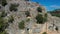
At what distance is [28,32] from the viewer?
110 feet

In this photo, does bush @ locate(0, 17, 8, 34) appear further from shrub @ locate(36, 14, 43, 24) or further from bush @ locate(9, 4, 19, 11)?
shrub @ locate(36, 14, 43, 24)

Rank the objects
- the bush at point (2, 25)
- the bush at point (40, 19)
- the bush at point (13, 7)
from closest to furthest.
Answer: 1. the bush at point (2, 25)
2. the bush at point (40, 19)
3. the bush at point (13, 7)

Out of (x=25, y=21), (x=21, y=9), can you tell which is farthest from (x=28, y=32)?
(x=21, y=9)

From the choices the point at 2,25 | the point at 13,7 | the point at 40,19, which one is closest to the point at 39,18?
the point at 40,19

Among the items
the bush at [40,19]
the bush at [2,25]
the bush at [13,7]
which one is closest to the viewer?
the bush at [2,25]

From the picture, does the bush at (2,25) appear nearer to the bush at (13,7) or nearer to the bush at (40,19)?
the bush at (13,7)

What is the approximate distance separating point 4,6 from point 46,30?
7.14 m

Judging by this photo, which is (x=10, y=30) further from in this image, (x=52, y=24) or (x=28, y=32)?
(x=52, y=24)

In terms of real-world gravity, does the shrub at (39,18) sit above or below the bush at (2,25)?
above

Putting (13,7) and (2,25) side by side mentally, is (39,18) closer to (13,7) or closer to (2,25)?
(13,7)

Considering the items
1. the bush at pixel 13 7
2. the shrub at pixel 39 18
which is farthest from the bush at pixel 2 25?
the shrub at pixel 39 18

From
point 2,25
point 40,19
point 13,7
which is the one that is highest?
point 13,7

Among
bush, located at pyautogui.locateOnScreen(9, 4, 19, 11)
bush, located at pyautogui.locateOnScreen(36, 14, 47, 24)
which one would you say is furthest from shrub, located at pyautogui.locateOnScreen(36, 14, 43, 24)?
bush, located at pyautogui.locateOnScreen(9, 4, 19, 11)

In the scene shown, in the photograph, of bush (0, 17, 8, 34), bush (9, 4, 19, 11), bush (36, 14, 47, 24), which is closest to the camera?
bush (0, 17, 8, 34)
